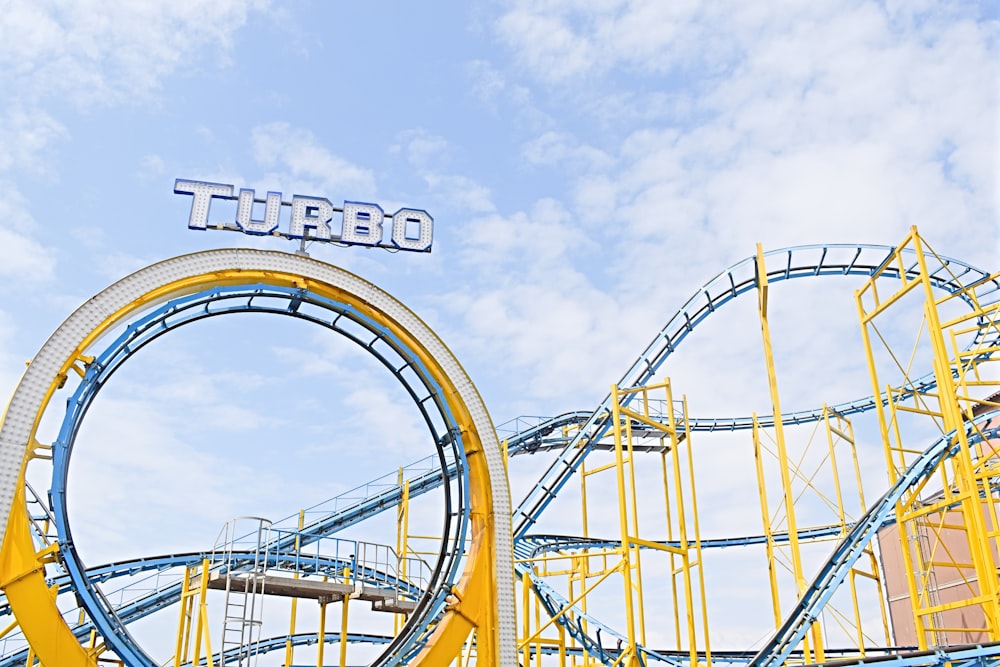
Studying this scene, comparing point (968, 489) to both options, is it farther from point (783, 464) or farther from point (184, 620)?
point (184, 620)

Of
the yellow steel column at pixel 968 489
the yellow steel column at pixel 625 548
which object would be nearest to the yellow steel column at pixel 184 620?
the yellow steel column at pixel 625 548

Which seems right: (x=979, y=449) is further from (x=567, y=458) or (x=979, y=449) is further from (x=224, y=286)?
(x=224, y=286)

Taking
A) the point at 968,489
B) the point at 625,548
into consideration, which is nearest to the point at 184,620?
the point at 625,548

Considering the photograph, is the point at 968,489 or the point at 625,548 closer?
the point at 968,489

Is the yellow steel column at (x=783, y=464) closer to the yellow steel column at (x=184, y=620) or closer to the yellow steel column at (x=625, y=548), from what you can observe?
the yellow steel column at (x=625, y=548)

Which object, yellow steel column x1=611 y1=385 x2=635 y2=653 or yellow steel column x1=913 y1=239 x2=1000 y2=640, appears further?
yellow steel column x1=611 y1=385 x2=635 y2=653

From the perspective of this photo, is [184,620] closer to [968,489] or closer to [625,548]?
[625,548]

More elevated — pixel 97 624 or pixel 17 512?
pixel 17 512

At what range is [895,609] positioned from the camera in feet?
80.3

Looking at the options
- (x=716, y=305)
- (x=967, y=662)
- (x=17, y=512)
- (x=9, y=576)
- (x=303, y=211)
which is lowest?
(x=967, y=662)

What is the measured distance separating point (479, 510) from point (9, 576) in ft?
17.2

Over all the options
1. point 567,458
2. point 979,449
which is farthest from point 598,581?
point 979,449

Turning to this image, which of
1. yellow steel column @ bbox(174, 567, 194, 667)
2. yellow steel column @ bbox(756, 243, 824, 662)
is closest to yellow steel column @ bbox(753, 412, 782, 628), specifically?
yellow steel column @ bbox(756, 243, 824, 662)

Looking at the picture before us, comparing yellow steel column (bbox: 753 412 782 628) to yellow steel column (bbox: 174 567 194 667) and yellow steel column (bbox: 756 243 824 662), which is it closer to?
yellow steel column (bbox: 756 243 824 662)
